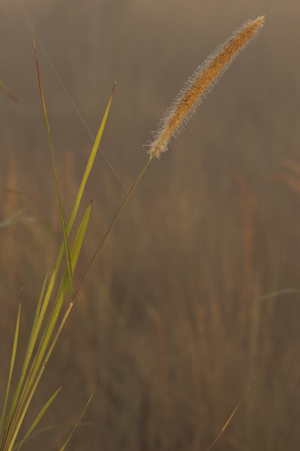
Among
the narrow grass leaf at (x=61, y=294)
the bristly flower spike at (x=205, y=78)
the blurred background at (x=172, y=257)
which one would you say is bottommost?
the blurred background at (x=172, y=257)

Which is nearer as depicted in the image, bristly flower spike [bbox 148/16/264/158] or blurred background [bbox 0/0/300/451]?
bristly flower spike [bbox 148/16/264/158]

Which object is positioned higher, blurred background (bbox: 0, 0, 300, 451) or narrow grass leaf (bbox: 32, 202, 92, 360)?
narrow grass leaf (bbox: 32, 202, 92, 360)

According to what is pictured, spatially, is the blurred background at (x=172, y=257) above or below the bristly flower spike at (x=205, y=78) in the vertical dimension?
below

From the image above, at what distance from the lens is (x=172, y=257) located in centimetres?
122

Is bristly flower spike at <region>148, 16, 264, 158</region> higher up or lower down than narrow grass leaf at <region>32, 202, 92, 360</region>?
higher up

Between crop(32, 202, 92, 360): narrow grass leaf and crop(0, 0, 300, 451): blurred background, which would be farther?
crop(0, 0, 300, 451): blurred background

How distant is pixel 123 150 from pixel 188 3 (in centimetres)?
154

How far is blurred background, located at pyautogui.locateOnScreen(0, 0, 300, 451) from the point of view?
85 cm

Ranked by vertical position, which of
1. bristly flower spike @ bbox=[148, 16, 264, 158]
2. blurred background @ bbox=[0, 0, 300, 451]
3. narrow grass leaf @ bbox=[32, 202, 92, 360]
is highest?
bristly flower spike @ bbox=[148, 16, 264, 158]

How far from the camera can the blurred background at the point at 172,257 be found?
847 mm

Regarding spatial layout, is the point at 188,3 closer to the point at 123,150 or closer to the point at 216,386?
the point at 123,150

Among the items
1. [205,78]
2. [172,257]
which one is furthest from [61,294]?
[172,257]

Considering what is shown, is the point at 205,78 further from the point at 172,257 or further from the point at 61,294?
the point at 172,257

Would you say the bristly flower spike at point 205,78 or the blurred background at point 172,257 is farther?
the blurred background at point 172,257
